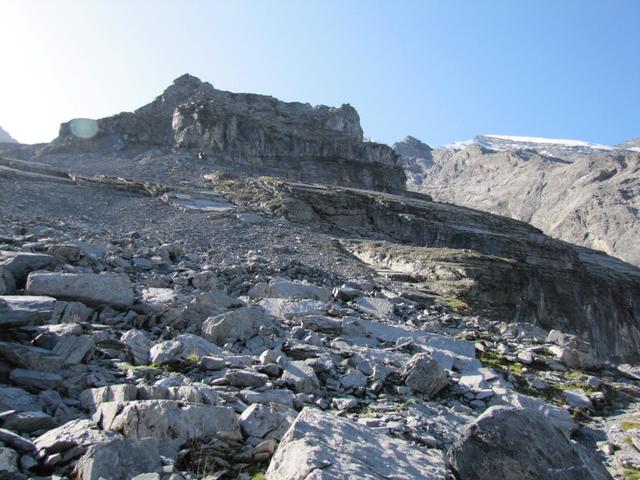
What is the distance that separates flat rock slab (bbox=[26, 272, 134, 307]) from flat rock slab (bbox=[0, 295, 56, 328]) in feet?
3.00

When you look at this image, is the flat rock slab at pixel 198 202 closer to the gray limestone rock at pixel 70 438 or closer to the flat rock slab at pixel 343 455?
the gray limestone rock at pixel 70 438

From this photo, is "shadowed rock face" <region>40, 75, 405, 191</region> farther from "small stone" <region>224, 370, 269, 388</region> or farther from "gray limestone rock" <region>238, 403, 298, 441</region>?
"gray limestone rock" <region>238, 403, 298, 441</region>

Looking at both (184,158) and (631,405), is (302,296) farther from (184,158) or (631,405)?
(184,158)

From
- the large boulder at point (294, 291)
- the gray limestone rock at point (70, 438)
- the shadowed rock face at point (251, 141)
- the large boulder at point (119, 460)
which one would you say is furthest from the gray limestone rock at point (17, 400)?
the shadowed rock face at point (251, 141)

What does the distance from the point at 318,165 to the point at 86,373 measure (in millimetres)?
69424

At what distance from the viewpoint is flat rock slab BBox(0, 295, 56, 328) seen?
6.54 meters

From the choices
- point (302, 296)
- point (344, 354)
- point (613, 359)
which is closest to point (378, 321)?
point (302, 296)

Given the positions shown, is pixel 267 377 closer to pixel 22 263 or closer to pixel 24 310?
pixel 24 310

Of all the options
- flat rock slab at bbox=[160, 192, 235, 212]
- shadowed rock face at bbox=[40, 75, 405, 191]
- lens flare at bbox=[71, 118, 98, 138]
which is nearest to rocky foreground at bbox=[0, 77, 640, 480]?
flat rock slab at bbox=[160, 192, 235, 212]

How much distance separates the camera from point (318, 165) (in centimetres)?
7419

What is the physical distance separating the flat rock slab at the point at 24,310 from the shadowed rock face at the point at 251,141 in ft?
189

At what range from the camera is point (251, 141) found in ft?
235

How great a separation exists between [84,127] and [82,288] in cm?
7767

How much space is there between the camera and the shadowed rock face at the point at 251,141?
6931cm
